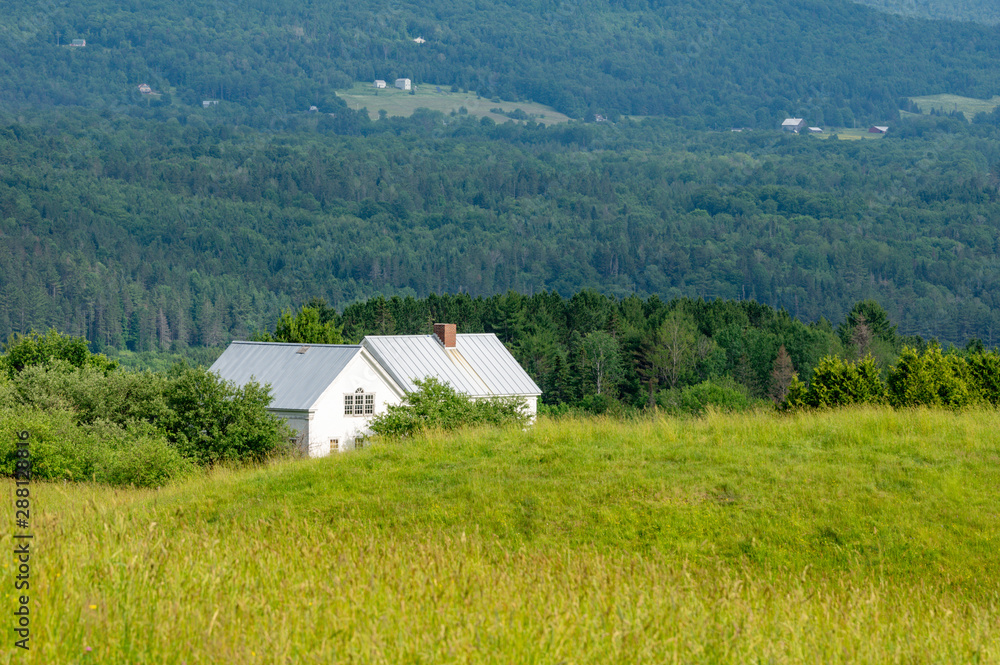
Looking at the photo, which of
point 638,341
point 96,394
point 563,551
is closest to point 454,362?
point 96,394

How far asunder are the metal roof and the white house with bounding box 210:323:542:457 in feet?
0.20

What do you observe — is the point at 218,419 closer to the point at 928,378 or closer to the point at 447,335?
the point at 928,378

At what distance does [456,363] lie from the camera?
65875mm

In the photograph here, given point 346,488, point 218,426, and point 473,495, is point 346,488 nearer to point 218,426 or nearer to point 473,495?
point 473,495

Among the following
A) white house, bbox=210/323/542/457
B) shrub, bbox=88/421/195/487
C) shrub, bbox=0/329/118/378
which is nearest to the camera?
shrub, bbox=88/421/195/487

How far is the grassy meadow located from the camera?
7.73 meters

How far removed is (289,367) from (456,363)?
36.8 ft

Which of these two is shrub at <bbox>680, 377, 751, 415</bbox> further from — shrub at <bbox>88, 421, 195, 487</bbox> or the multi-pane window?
shrub at <bbox>88, 421, 195, 487</bbox>

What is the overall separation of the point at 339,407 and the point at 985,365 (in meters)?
30.6

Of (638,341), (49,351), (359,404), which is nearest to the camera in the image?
(49,351)

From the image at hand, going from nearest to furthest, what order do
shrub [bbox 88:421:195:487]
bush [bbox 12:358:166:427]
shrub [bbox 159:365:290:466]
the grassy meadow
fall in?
the grassy meadow
shrub [bbox 88:421:195:487]
shrub [bbox 159:365:290:466]
bush [bbox 12:358:166:427]

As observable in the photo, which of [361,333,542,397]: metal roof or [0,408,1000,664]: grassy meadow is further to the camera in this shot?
[361,333,542,397]: metal roof

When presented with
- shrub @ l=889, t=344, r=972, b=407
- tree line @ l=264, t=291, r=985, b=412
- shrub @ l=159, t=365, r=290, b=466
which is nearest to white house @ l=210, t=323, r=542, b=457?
shrub @ l=159, t=365, r=290, b=466

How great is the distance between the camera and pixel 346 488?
56.8 feet
